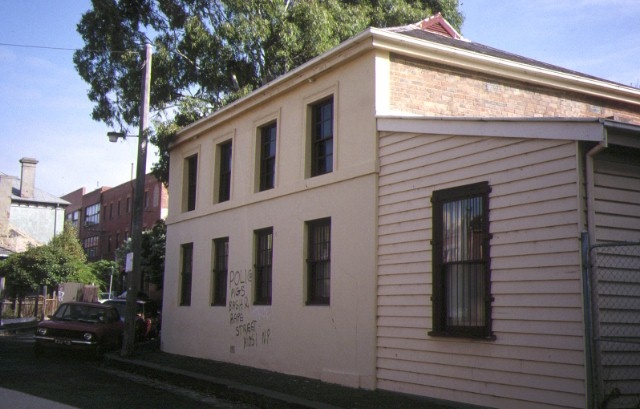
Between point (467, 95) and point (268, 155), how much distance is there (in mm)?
4798

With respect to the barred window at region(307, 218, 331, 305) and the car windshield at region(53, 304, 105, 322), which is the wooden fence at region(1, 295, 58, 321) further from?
the barred window at region(307, 218, 331, 305)

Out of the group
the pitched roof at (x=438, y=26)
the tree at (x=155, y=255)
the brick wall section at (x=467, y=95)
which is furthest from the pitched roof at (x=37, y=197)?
the brick wall section at (x=467, y=95)

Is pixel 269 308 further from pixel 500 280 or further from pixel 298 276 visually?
pixel 500 280

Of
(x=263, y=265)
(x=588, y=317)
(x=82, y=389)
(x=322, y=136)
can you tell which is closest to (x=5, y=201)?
(x=263, y=265)

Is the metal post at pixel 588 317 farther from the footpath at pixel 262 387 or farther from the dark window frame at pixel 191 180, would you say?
the dark window frame at pixel 191 180

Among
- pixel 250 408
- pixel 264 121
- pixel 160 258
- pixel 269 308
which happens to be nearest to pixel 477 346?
pixel 250 408

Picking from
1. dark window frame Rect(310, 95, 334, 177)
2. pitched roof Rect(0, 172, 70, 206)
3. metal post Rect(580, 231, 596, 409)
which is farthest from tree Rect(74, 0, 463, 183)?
pitched roof Rect(0, 172, 70, 206)

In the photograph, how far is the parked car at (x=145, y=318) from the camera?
77.4 feet

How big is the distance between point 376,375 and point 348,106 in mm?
4644

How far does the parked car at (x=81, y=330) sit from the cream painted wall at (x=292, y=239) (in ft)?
4.88

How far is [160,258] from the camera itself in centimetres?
2970

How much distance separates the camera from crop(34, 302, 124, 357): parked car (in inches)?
695

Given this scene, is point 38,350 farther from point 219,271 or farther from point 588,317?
point 588,317

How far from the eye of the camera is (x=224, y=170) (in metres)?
17.4
